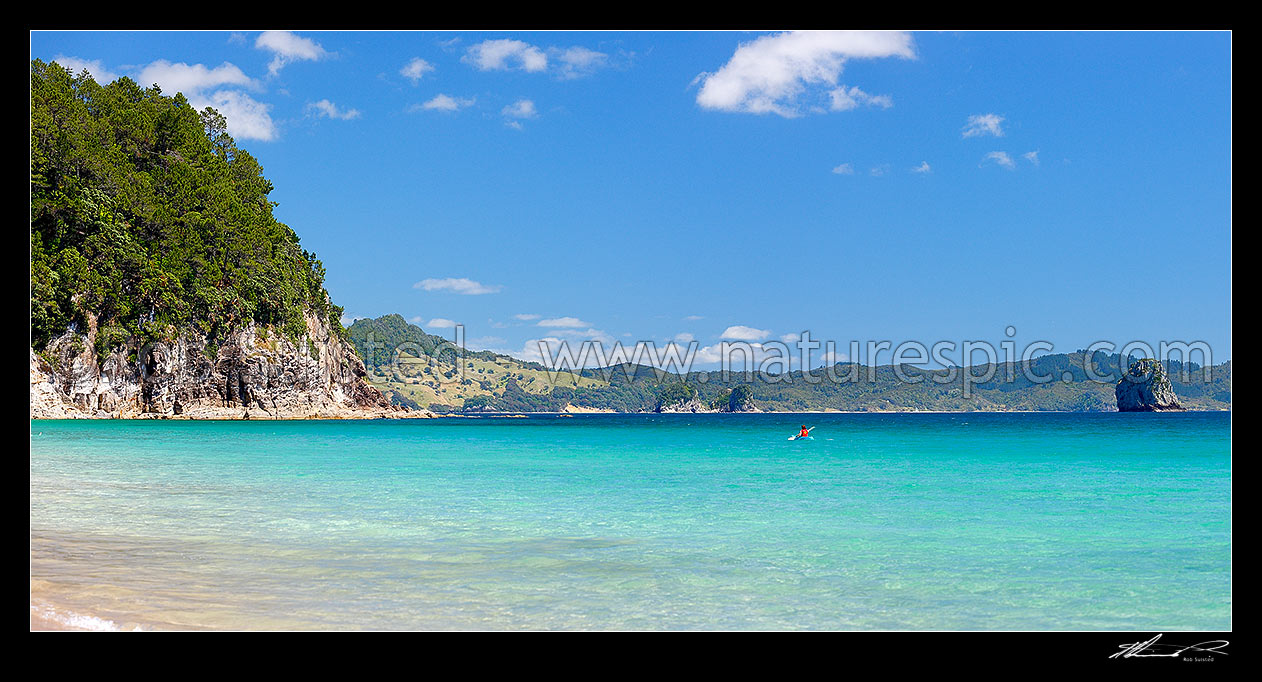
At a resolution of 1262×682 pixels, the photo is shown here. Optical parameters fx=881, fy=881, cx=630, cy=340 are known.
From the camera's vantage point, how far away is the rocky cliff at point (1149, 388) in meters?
181

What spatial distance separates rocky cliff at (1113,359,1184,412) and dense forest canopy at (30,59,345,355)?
166973 millimetres

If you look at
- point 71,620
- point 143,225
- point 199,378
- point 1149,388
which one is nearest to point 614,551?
point 71,620

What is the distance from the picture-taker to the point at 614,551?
438 inches

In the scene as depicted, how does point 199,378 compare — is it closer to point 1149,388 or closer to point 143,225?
point 143,225

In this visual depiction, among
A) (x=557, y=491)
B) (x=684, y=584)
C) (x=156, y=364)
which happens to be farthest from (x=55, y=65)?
(x=684, y=584)

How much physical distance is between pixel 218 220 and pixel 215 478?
5839 centimetres

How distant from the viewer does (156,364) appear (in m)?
67.2

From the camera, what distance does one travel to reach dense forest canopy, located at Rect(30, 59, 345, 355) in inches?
2221
